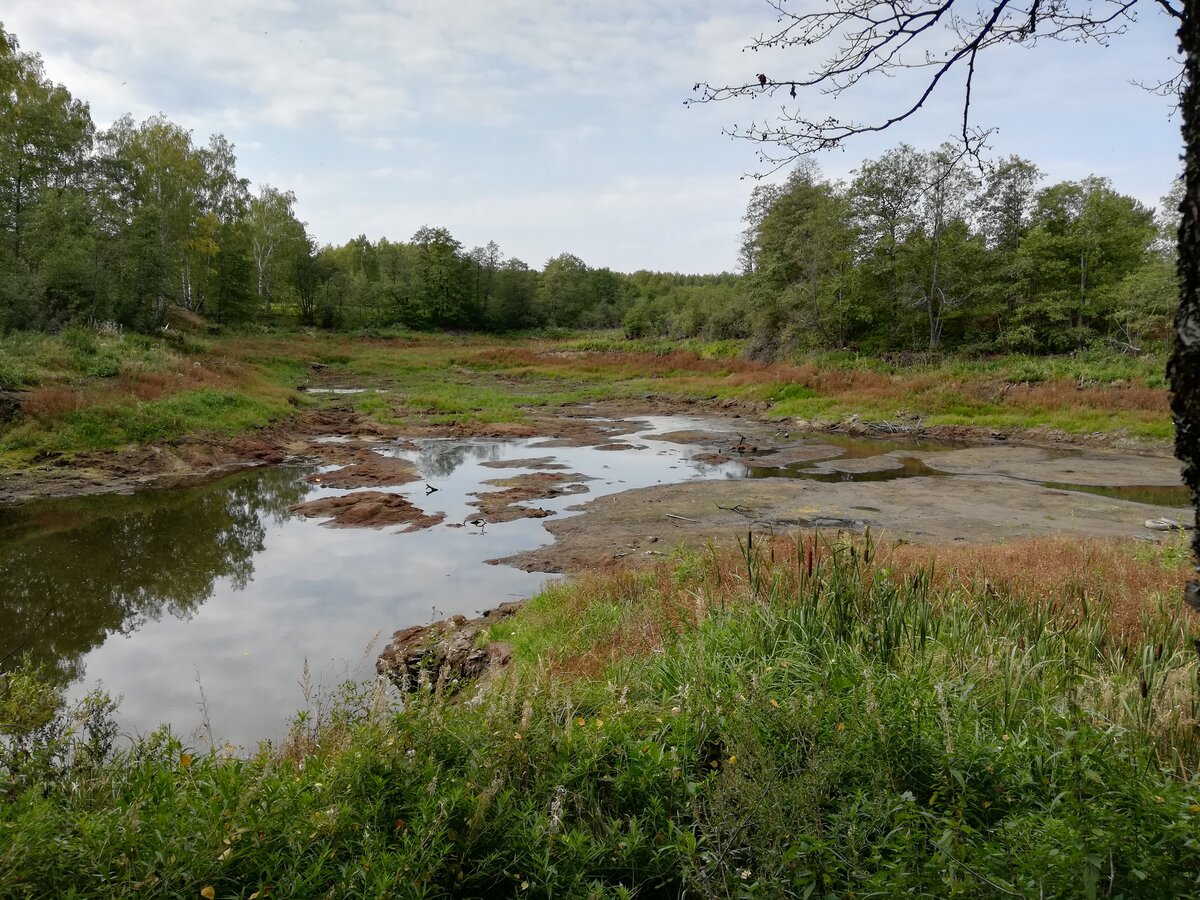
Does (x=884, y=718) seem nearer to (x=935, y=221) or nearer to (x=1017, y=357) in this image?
(x=1017, y=357)

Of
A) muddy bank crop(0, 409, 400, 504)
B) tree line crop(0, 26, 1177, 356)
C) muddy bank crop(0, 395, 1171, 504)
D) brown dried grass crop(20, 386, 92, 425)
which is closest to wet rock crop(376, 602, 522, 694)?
muddy bank crop(0, 395, 1171, 504)

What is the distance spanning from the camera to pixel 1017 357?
35.0 meters

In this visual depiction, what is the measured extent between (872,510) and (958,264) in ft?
107

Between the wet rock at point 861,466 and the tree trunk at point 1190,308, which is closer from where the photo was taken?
the tree trunk at point 1190,308

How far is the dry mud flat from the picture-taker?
38.4 feet

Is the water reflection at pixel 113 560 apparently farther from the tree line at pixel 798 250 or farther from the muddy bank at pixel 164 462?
the tree line at pixel 798 250

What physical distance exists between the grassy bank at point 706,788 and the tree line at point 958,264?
36.2 meters

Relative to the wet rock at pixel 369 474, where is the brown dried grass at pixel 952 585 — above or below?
above

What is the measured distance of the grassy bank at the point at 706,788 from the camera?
2420 millimetres

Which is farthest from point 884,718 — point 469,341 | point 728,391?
point 469,341

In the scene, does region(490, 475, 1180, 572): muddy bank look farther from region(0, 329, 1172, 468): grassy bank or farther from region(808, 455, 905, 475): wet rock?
region(0, 329, 1172, 468): grassy bank

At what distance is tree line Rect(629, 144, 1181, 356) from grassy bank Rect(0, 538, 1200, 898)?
119ft

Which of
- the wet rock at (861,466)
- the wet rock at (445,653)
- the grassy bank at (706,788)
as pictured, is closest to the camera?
the grassy bank at (706,788)

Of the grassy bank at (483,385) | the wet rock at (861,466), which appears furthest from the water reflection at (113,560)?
the wet rock at (861,466)
